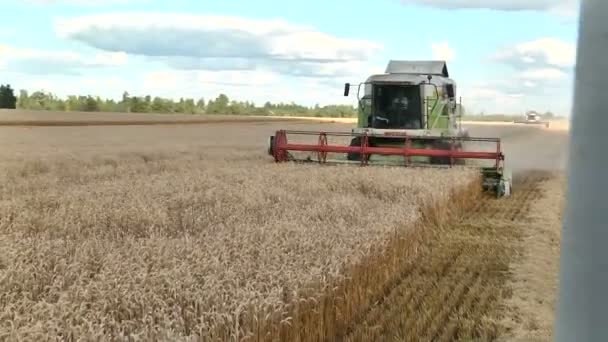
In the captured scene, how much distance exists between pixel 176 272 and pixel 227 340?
0.88 meters

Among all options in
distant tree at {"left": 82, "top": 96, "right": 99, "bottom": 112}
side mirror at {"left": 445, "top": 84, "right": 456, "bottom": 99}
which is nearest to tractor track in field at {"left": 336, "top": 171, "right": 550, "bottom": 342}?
side mirror at {"left": 445, "top": 84, "right": 456, "bottom": 99}

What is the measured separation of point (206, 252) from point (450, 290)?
86.4 inches

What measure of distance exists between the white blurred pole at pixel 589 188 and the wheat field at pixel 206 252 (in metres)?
2.10

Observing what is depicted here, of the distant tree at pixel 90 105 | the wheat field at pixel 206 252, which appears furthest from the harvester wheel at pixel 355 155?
the distant tree at pixel 90 105

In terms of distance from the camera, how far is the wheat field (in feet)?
10.4

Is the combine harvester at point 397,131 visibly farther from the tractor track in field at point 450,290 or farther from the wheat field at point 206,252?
the tractor track in field at point 450,290

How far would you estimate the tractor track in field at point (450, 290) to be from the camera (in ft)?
14.7

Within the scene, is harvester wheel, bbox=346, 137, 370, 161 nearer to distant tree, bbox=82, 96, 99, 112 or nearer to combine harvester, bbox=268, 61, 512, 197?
combine harvester, bbox=268, 61, 512, 197

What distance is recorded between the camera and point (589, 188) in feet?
2.96

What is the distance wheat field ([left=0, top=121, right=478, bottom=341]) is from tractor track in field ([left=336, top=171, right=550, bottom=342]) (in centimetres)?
18

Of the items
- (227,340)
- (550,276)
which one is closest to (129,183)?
(550,276)

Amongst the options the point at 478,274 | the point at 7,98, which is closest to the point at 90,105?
the point at 7,98

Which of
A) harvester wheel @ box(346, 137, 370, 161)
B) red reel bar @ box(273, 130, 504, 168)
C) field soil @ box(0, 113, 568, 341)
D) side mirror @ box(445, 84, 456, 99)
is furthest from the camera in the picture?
side mirror @ box(445, 84, 456, 99)

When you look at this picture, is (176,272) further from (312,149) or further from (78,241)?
(312,149)
